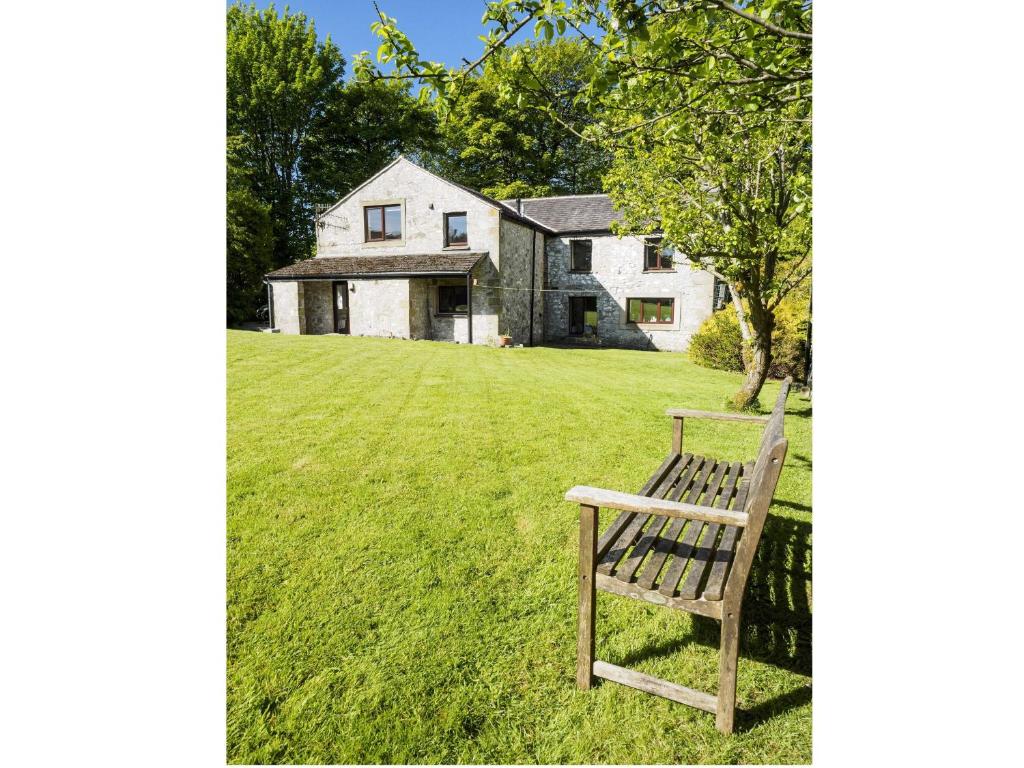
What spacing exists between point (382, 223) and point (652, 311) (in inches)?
419

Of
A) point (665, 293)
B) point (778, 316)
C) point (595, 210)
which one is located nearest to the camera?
point (778, 316)

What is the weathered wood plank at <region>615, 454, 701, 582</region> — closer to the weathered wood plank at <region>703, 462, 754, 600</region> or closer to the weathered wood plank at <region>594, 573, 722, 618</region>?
the weathered wood plank at <region>594, 573, 722, 618</region>

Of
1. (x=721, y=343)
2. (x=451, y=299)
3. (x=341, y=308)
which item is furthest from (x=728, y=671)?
(x=341, y=308)

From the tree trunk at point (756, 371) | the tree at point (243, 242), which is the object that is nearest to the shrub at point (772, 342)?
the tree trunk at point (756, 371)

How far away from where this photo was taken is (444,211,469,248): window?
722 inches

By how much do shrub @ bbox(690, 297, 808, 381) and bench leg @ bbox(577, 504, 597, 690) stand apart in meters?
10.0

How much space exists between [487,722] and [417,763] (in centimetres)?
30

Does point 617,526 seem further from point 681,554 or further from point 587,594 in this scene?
point 587,594

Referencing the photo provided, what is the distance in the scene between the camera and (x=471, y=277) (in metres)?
17.2

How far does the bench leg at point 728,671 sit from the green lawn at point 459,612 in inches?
2.6
